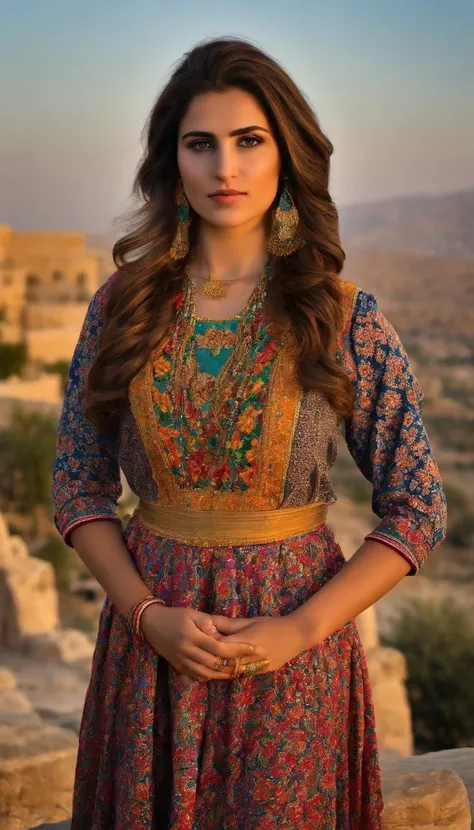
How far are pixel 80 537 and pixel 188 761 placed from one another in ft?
1.62

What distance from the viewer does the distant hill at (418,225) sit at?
6294 centimetres

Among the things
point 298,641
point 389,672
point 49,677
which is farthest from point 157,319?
point 389,672

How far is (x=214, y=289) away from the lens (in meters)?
2.29

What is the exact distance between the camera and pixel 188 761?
2.09m

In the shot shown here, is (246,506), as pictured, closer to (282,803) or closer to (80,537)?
(80,537)

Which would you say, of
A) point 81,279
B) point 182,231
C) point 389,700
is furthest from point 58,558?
point 81,279

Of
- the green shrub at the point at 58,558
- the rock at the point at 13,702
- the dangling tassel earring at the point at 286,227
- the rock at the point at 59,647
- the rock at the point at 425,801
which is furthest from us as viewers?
the green shrub at the point at 58,558

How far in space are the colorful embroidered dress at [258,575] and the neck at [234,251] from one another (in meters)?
0.13

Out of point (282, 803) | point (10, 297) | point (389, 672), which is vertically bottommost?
point (389, 672)

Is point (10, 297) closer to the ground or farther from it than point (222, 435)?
farther from it

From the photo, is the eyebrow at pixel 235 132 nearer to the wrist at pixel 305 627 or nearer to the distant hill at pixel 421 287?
the wrist at pixel 305 627

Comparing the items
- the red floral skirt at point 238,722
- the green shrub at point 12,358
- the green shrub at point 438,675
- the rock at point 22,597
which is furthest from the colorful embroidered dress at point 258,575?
the green shrub at point 12,358

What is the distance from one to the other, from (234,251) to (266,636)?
771 mm

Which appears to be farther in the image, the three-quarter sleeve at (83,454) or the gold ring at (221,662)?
the three-quarter sleeve at (83,454)
